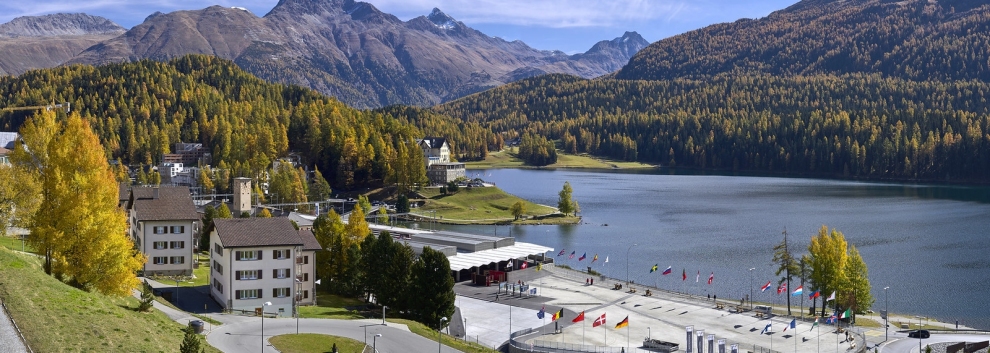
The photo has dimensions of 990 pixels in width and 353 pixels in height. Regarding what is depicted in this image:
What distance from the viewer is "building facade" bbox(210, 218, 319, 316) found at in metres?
Answer: 57.9

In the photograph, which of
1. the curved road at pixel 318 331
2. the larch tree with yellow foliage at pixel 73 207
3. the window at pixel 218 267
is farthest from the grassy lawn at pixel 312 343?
the window at pixel 218 267

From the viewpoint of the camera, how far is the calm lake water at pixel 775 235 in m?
83.5

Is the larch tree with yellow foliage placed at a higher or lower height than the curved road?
higher

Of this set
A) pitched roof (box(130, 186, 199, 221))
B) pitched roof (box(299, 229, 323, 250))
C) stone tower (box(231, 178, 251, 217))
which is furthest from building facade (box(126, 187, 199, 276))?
stone tower (box(231, 178, 251, 217))

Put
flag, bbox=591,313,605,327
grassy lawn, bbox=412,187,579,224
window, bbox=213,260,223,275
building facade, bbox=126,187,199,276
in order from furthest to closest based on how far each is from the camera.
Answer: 1. grassy lawn, bbox=412,187,579,224
2. building facade, bbox=126,187,199,276
3. flag, bbox=591,313,605,327
4. window, bbox=213,260,223,275

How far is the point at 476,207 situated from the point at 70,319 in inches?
4829

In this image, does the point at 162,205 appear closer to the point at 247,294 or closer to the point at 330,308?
the point at 247,294

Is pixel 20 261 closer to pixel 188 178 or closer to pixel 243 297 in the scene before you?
pixel 243 297

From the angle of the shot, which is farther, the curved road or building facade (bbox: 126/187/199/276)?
building facade (bbox: 126/187/199/276)

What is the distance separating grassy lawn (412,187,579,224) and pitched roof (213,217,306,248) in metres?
82.8

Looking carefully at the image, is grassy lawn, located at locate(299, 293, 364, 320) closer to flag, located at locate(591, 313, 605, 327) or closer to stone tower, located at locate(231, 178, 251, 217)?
flag, located at locate(591, 313, 605, 327)

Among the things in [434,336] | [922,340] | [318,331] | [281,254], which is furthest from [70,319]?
[922,340]

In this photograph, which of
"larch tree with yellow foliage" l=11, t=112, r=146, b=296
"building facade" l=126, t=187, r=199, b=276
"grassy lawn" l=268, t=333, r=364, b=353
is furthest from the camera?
"building facade" l=126, t=187, r=199, b=276

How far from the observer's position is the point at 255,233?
195ft
